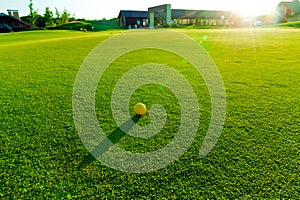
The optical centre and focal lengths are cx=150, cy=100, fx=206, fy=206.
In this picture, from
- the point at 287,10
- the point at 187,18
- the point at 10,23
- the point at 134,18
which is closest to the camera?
the point at 10,23

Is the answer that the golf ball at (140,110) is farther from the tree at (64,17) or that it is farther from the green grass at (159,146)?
the tree at (64,17)

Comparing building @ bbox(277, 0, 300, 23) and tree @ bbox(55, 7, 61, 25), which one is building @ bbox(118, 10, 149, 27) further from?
building @ bbox(277, 0, 300, 23)

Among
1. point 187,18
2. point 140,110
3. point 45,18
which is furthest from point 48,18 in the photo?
point 140,110

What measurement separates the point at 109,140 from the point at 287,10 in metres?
49.9

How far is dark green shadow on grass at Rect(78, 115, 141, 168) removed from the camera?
1841 millimetres

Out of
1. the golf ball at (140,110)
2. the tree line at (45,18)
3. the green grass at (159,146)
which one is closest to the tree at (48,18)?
the tree line at (45,18)

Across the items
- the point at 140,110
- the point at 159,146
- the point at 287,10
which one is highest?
the point at 287,10

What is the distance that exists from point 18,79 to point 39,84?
62 centimetres

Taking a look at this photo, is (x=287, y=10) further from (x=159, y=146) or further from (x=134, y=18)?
(x=159, y=146)

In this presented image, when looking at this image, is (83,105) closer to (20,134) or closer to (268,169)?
(20,134)

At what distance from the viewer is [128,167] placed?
5.73 feet

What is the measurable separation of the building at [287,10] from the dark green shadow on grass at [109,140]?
4624 cm

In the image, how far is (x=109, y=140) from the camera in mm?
2090

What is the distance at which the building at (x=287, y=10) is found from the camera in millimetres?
38906
